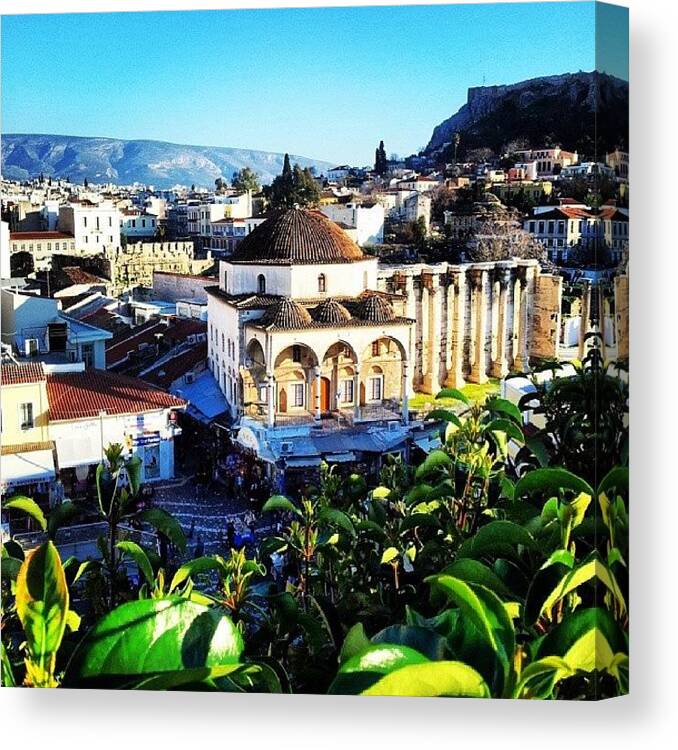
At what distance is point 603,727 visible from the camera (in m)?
4.71

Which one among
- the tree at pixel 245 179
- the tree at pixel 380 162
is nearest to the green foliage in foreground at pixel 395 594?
the tree at pixel 380 162

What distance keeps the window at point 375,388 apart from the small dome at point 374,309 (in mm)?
239

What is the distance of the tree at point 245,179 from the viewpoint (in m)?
5.15

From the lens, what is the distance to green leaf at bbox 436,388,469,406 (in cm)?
507

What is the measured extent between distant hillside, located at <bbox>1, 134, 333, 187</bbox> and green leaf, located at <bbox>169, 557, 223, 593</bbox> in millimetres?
1562

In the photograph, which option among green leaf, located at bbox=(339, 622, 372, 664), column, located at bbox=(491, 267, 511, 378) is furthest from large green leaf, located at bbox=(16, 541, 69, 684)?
column, located at bbox=(491, 267, 511, 378)

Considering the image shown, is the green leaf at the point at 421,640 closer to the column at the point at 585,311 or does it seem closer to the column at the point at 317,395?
the column at the point at 317,395

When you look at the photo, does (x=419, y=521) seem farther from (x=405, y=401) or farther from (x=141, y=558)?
(x=141, y=558)

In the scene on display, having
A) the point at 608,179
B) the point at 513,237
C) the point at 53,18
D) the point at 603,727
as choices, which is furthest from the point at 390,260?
the point at 603,727

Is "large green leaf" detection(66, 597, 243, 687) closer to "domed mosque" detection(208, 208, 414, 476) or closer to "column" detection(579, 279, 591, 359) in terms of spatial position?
"domed mosque" detection(208, 208, 414, 476)

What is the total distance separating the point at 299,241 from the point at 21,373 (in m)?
1.29

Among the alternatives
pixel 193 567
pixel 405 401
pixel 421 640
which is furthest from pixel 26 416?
pixel 421 640

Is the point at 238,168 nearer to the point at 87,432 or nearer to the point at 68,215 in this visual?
the point at 68,215

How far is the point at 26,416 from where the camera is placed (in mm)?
5172
